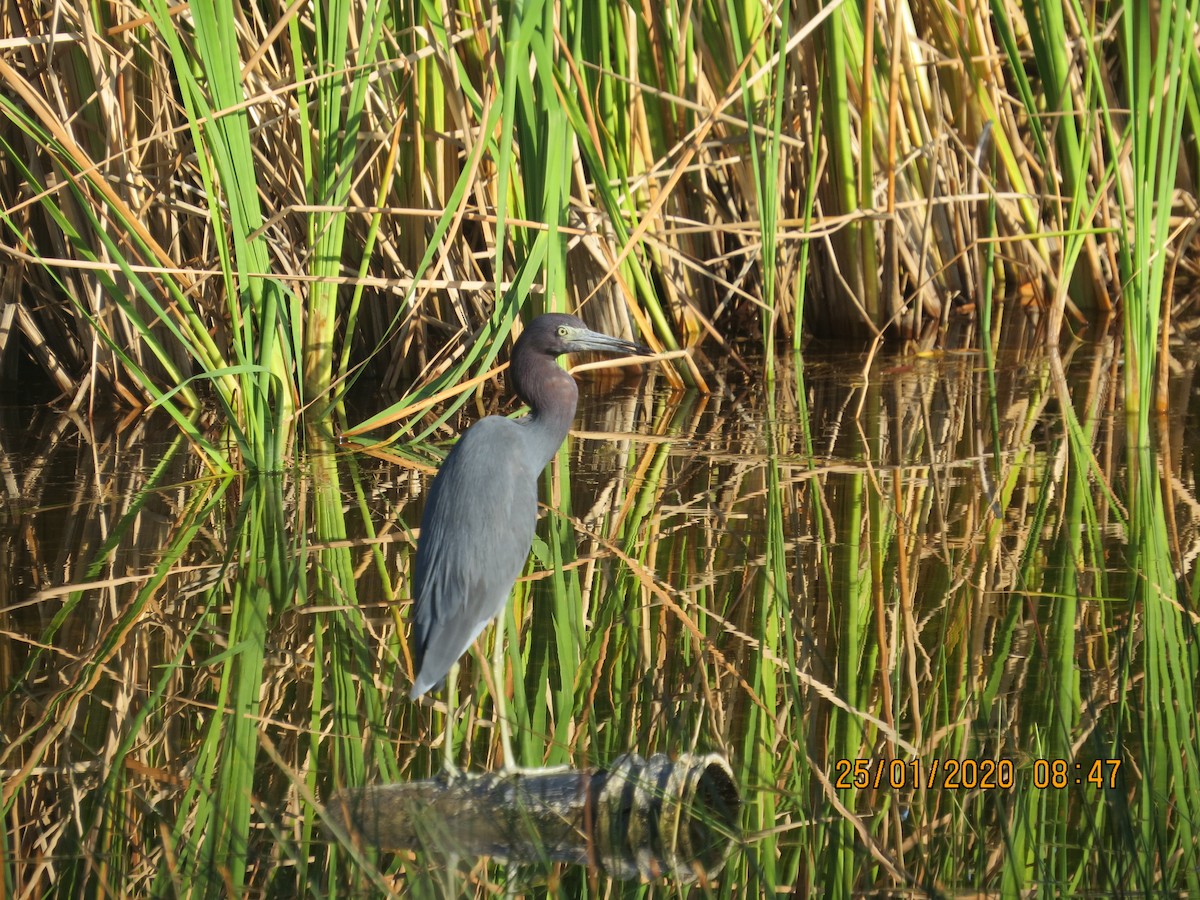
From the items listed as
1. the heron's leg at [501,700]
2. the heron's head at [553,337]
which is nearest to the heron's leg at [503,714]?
the heron's leg at [501,700]

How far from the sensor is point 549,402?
3.63 metres

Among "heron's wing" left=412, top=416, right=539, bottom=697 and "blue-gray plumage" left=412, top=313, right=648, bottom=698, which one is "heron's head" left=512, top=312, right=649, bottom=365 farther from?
"heron's wing" left=412, top=416, right=539, bottom=697

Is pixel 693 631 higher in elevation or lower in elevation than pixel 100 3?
lower

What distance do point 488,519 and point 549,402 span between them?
1.73 ft

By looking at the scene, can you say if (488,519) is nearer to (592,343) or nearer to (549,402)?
(549,402)

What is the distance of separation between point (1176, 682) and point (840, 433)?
8.35 ft

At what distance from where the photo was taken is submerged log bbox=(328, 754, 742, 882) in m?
2.41

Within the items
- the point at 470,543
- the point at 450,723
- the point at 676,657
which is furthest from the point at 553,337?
the point at 450,723

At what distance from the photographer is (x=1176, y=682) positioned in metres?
2.81

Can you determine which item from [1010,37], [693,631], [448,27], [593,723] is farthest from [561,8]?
[593,723]

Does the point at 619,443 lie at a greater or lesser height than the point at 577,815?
greater

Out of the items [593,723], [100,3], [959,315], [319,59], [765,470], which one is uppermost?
[100,3]

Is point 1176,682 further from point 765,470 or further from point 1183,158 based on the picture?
point 1183,158

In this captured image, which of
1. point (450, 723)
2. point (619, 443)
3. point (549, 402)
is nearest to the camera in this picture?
point (450, 723)
